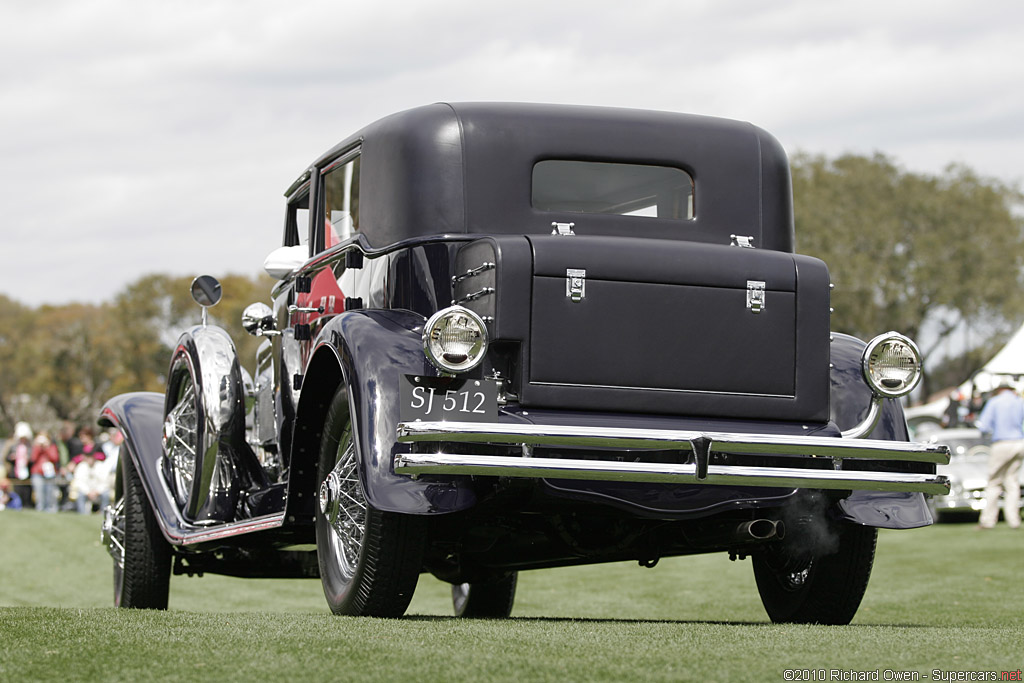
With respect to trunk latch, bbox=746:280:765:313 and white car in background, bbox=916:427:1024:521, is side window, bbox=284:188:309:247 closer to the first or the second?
trunk latch, bbox=746:280:765:313

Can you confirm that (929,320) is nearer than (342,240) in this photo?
No

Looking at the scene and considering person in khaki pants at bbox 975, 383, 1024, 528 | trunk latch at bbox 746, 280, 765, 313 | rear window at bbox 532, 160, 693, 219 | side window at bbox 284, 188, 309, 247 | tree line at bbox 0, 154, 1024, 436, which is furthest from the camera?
tree line at bbox 0, 154, 1024, 436

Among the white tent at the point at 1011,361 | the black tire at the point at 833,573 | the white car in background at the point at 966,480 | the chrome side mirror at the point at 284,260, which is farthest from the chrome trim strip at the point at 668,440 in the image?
the white tent at the point at 1011,361

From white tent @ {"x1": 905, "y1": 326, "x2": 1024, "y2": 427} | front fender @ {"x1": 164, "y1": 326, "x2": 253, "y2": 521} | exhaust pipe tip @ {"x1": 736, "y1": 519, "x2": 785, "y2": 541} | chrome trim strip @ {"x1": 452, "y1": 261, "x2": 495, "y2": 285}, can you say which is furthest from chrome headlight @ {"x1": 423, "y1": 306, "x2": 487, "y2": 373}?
white tent @ {"x1": 905, "y1": 326, "x2": 1024, "y2": 427}

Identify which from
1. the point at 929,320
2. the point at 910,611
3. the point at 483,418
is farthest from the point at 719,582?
the point at 929,320

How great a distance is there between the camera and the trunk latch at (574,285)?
5418 mm

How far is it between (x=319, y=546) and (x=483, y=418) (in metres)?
1.23

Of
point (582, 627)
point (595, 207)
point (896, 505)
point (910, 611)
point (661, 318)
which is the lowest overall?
point (910, 611)

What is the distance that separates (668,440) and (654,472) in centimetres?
13

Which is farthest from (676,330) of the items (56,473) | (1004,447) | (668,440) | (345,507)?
(56,473)

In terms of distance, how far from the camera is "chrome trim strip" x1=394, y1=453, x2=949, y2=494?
4.98 meters

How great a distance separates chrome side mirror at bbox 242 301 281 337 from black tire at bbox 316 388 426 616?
180 centimetres

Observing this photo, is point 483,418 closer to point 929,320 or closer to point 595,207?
point 595,207

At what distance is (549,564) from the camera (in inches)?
252
